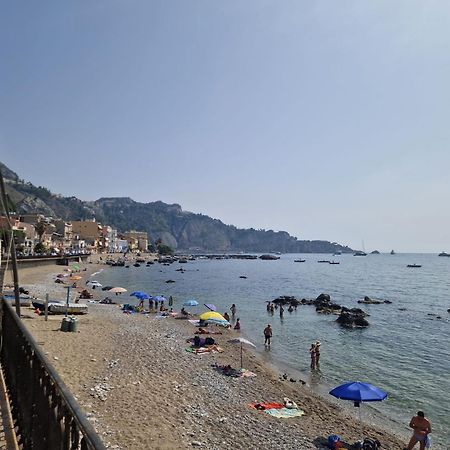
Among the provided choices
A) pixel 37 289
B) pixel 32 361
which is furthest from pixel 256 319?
pixel 32 361

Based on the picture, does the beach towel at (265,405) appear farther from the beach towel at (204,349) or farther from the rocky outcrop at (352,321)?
the rocky outcrop at (352,321)

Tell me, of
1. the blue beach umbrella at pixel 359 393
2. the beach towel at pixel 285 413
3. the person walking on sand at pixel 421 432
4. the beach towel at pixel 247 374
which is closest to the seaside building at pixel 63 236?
the beach towel at pixel 247 374

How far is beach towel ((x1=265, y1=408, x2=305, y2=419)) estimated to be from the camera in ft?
52.1

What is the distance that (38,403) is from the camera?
438 cm

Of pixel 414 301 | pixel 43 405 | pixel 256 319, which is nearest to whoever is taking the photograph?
pixel 43 405

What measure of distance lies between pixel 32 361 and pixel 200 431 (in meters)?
10.0

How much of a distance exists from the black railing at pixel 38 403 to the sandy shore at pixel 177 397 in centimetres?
648

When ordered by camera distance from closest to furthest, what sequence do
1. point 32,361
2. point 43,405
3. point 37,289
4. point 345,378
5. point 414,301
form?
point 43,405 → point 32,361 → point 345,378 → point 37,289 → point 414,301

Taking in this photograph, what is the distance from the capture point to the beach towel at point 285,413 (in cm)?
1586

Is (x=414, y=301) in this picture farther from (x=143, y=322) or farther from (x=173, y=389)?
(x=173, y=389)

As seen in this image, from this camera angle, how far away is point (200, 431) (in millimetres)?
13453

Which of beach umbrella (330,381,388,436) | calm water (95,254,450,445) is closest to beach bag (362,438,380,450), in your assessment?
beach umbrella (330,381,388,436)

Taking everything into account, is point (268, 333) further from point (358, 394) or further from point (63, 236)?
point (63, 236)

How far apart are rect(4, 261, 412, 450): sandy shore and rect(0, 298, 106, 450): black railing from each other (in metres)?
6.48
